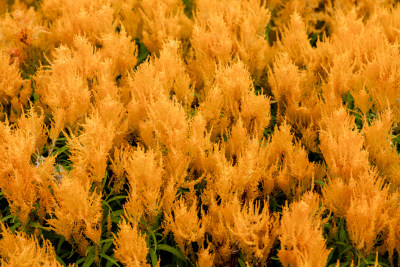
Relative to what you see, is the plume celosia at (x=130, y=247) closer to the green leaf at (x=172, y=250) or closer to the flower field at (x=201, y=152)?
the flower field at (x=201, y=152)

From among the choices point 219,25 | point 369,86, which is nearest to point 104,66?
point 219,25

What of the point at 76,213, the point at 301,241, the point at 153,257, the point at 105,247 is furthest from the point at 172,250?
the point at 301,241

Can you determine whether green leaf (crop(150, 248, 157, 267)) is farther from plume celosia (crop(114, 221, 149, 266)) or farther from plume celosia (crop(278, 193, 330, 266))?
plume celosia (crop(278, 193, 330, 266))

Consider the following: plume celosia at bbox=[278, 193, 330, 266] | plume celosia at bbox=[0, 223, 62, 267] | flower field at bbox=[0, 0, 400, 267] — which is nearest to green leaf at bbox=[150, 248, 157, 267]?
flower field at bbox=[0, 0, 400, 267]

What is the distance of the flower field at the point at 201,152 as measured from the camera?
201cm

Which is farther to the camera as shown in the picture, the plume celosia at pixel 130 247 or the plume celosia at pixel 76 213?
the plume celosia at pixel 76 213

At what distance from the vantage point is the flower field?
2.01 metres

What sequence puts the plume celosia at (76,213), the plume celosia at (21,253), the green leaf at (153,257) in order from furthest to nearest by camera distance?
the green leaf at (153,257)
the plume celosia at (76,213)
the plume celosia at (21,253)

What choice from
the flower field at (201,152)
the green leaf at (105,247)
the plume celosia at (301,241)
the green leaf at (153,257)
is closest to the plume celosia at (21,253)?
the flower field at (201,152)

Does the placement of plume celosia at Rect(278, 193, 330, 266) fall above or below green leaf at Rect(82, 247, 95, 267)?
above

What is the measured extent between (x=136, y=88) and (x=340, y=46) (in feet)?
5.84

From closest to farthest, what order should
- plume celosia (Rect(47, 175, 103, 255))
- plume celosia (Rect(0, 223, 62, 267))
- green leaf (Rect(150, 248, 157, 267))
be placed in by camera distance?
plume celosia (Rect(0, 223, 62, 267)) → plume celosia (Rect(47, 175, 103, 255)) → green leaf (Rect(150, 248, 157, 267))

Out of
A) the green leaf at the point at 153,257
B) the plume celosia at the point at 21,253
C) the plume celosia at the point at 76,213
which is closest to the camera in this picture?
the plume celosia at the point at 21,253

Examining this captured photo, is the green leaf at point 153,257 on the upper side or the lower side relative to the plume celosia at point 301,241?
lower
